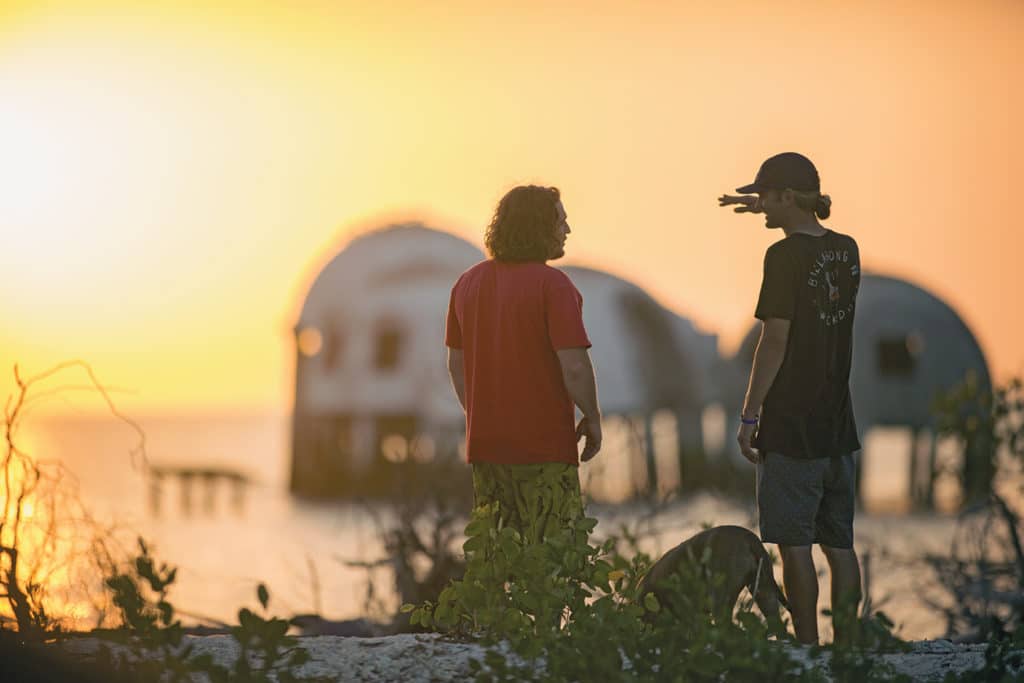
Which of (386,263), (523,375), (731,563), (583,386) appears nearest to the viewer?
(583,386)

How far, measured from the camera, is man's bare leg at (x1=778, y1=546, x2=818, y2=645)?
18.0ft

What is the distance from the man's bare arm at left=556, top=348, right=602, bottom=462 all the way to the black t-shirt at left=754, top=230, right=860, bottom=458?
2.25ft

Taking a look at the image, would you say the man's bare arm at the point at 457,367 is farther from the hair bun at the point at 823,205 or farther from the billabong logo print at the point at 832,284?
the hair bun at the point at 823,205

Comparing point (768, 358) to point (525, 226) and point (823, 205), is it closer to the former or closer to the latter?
point (823, 205)

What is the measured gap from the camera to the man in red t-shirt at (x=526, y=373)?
17.6 feet

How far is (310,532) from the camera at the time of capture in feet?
112

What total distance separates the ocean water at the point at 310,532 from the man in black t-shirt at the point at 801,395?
661mm

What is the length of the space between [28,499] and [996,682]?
350 cm

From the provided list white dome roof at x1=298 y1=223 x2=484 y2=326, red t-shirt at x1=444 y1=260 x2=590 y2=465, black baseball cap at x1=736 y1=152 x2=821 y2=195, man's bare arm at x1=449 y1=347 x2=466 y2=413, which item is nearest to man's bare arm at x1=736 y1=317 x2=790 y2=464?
black baseball cap at x1=736 y1=152 x2=821 y2=195

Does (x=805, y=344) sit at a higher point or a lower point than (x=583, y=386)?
higher

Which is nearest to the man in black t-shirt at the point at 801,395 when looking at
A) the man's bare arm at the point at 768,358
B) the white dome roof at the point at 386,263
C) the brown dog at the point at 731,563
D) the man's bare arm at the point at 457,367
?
the man's bare arm at the point at 768,358

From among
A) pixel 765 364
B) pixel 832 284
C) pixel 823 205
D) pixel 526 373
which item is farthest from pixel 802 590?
pixel 823 205

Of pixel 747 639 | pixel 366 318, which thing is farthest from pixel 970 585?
pixel 366 318

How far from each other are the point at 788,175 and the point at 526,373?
124 cm
